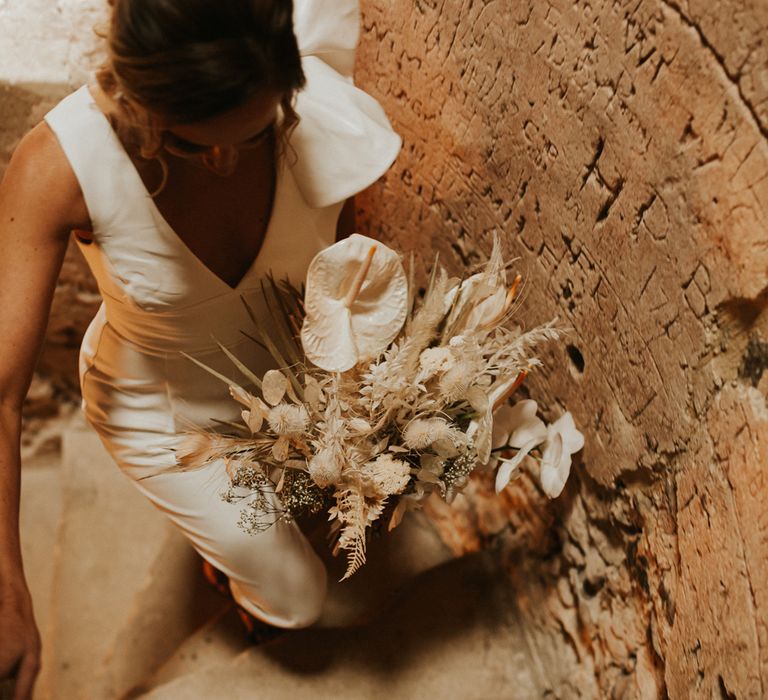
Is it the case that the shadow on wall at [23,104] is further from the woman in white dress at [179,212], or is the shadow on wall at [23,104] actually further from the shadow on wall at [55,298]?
the woman in white dress at [179,212]

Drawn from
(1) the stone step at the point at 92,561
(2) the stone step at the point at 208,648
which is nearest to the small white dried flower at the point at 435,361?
(2) the stone step at the point at 208,648

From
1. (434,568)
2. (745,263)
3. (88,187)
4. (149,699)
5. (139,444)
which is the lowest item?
(149,699)

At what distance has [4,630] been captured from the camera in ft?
4.04

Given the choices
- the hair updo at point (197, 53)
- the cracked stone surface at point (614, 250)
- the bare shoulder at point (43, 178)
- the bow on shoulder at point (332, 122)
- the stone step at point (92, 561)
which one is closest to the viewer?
the hair updo at point (197, 53)

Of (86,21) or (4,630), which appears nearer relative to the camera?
(4,630)

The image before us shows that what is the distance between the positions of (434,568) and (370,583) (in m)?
0.23

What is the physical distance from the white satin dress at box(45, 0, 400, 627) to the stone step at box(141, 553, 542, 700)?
15 centimetres

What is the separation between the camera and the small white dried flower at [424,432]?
1350mm

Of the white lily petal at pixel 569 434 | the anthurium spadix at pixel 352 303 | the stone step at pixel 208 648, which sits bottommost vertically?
the stone step at pixel 208 648

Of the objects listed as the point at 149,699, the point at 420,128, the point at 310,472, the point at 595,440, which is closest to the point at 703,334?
the point at 595,440

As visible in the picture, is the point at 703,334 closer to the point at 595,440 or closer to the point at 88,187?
the point at 595,440

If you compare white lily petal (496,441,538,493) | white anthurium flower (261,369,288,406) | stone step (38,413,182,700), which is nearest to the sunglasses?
white anthurium flower (261,369,288,406)

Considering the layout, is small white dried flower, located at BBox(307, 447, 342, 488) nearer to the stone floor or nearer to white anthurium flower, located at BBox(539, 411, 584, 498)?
white anthurium flower, located at BBox(539, 411, 584, 498)

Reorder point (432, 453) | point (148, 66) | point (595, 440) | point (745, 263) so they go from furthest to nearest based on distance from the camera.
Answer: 1. point (595, 440)
2. point (432, 453)
3. point (745, 263)
4. point (148, 66)
